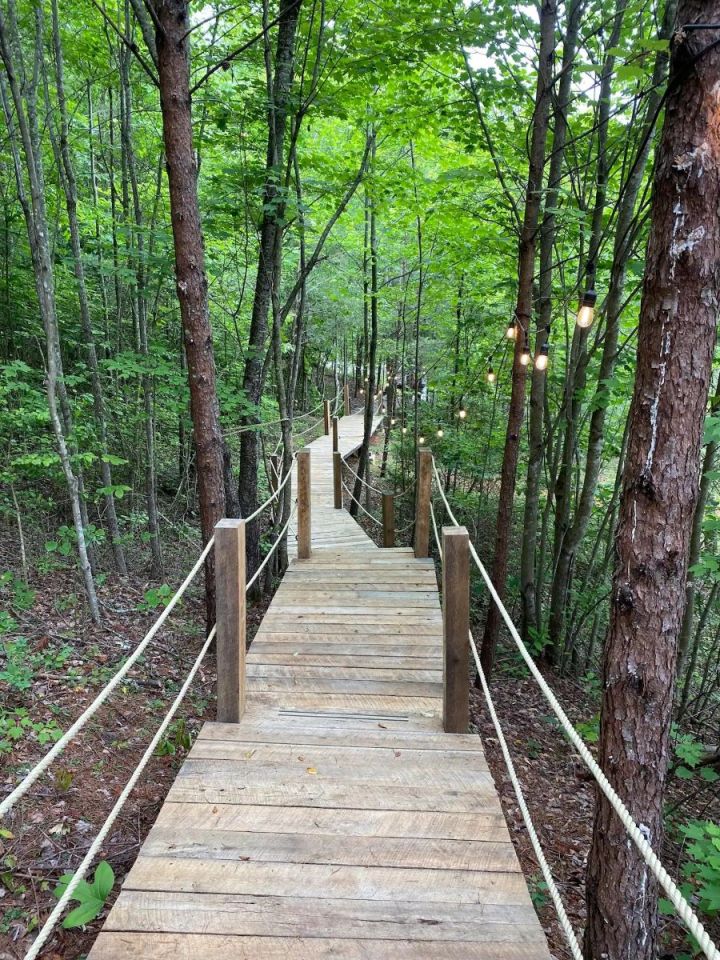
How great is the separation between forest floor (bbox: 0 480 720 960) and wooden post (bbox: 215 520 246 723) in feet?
2.97

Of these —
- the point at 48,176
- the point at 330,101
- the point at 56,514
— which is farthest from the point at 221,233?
the point at 56,514

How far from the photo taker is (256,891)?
191 cm

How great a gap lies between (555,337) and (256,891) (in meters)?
8.26

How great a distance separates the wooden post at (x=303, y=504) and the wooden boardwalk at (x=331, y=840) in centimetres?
237

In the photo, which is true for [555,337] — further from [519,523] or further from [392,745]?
[392,745]

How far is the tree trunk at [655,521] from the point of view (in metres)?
1.93

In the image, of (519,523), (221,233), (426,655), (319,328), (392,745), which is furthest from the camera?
(319,328)

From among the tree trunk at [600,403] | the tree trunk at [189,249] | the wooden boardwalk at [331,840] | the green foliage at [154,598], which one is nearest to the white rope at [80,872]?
Result: the wooden boardwalk at [331,840]

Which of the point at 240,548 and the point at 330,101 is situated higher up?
the point at 330,101

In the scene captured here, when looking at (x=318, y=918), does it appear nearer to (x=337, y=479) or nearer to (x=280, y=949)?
(x=280, y=949)

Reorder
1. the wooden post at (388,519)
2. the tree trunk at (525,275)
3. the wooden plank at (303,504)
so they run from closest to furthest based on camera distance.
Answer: the tree trunk at (525,275)
the wooden plank at (303,504)
the wooden post at (388,519)

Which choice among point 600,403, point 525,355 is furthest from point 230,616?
point 600,403

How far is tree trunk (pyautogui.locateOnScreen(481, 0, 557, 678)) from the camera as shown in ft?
15.5

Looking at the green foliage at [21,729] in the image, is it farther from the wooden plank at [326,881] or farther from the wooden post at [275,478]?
the wooden post at [275,478]
